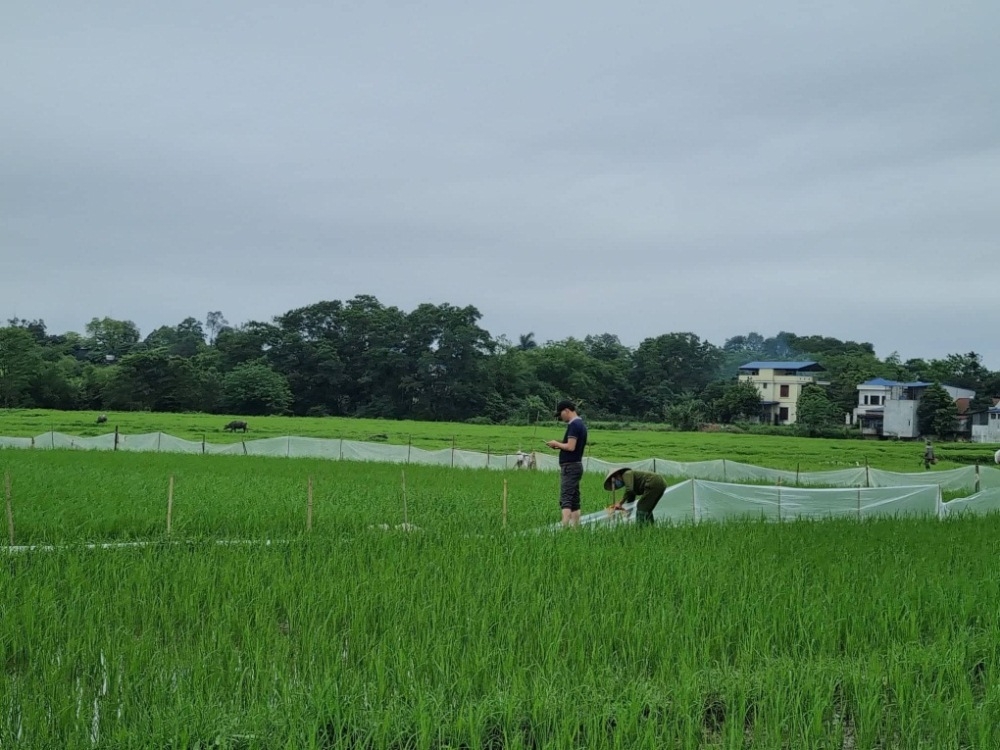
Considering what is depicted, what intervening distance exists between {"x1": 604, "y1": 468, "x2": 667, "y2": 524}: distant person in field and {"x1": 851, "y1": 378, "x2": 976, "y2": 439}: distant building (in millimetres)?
34720

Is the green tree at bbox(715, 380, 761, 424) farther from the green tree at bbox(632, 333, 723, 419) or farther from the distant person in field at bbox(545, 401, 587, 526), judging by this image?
the distant person in field at bbox(545, 401, 587, 526)

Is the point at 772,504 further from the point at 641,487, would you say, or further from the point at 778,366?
the point at 778,366

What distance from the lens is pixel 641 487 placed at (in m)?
7.98

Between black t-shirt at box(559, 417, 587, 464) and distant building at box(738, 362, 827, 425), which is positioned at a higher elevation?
distant building at box(738, 362, 827, 425)

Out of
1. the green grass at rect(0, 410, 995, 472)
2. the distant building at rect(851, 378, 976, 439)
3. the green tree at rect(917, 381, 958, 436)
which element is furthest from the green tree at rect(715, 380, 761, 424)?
the green tree at rect(917, 381, 958, 436)

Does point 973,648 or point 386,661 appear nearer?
point 386,661

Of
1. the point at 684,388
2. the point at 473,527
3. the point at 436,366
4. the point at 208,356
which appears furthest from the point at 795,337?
the point at 473,527

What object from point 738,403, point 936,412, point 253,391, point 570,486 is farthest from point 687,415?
point 570,486

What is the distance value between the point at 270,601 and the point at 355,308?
48368 mm

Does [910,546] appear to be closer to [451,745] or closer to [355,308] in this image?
[451,745]

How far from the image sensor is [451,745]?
9.43 ft

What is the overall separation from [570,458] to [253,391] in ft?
127

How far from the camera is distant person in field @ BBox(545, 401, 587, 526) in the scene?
7727 mm

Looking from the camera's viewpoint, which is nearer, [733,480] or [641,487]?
[641,487]
